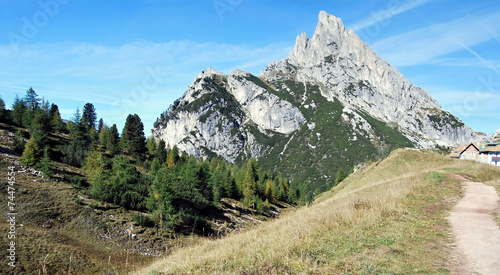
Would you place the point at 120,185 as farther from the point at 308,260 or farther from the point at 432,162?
the point at 432,162

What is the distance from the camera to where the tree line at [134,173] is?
116 ft

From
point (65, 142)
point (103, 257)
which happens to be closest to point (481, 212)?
point (103, 257)

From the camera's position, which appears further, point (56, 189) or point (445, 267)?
point (56, 189)

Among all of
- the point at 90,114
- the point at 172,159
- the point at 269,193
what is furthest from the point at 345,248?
the point at 90,114

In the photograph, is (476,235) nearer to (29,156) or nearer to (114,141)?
(29,156)

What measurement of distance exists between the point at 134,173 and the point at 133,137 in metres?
33.2

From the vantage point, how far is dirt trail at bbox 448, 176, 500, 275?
6.07 metres

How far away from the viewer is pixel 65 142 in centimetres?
6119

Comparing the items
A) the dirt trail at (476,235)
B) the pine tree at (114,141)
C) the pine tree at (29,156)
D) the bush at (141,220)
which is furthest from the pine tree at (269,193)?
the dirt trail at (476,235)

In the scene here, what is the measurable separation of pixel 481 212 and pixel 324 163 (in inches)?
7467

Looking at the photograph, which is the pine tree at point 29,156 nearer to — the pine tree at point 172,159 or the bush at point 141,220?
the bush at point 141,220

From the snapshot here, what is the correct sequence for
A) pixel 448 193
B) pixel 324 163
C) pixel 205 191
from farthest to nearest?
1. pixel 324 163
2. pixel 205 191
3. pixel 448 193

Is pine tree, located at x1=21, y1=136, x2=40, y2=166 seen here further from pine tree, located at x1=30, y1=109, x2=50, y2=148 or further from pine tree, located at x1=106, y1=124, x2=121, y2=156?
pine tree, located at x1=106, y1=124, x2=121, y2=156

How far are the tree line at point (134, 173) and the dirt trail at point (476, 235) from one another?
22.3 meters
